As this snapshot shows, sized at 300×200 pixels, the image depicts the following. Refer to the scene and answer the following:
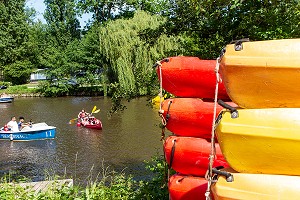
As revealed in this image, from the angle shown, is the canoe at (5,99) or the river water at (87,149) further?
the canoe at (5,99)

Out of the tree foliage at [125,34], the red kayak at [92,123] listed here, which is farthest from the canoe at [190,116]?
the red kayak at [92,123]

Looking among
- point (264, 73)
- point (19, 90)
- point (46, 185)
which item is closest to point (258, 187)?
point (264, 73)

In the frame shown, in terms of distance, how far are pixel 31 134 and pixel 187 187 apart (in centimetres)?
1490

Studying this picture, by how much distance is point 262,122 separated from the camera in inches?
80.7

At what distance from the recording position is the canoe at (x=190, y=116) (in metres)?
3.00

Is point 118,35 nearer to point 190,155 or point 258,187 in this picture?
point 190,155

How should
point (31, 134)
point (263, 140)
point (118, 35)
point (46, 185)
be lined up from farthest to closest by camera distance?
1. point (118, 35)
2. point (31, 134)
3. point (46, 185)
4. point (263, 140)

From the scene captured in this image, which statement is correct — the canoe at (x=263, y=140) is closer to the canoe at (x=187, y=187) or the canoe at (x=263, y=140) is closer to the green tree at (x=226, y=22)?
the canoe at (x=187, y=187)

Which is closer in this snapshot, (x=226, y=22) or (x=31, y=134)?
(x=226, y=22)

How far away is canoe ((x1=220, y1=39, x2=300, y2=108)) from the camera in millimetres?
1990

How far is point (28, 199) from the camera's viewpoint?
14.8 feet

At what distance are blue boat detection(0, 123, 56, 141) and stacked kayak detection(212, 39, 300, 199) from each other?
15.4 meters

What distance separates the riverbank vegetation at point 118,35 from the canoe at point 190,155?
2042 millimetres

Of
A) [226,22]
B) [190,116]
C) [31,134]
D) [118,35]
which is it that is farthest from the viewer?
[118,35]
